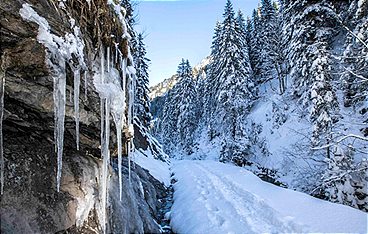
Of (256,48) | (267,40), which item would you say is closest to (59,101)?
(267,40)

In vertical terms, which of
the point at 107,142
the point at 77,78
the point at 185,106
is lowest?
the point at 107,142

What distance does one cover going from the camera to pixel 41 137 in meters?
4.25

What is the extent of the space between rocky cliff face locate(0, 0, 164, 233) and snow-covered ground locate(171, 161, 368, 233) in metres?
4.17

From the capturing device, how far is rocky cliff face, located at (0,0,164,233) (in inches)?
135

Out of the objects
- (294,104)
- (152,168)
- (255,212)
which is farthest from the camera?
(294,104)

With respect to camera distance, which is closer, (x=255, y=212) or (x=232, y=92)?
(x=255, y=212)

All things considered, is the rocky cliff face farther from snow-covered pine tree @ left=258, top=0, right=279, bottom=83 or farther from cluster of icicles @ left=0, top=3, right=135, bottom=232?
snow-covered pine tree @ left=258, top=0, right=279, bottom=83

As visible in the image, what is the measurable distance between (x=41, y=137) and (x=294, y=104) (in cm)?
2313

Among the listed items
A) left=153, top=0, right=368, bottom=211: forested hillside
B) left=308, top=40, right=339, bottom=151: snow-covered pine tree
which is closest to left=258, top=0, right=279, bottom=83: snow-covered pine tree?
left=153, top=0, right=368, bottom=211: forested hillside

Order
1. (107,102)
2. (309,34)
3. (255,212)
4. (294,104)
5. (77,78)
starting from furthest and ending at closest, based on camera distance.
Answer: (294,104), (309,34), (255,212), (107,102), (77,78)

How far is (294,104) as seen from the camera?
24.3 m

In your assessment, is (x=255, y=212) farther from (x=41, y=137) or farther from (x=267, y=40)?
(x=267, y=40)

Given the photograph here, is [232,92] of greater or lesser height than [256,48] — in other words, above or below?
below

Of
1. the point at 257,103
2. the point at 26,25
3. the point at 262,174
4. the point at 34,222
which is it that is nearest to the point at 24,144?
the point at 34,222
